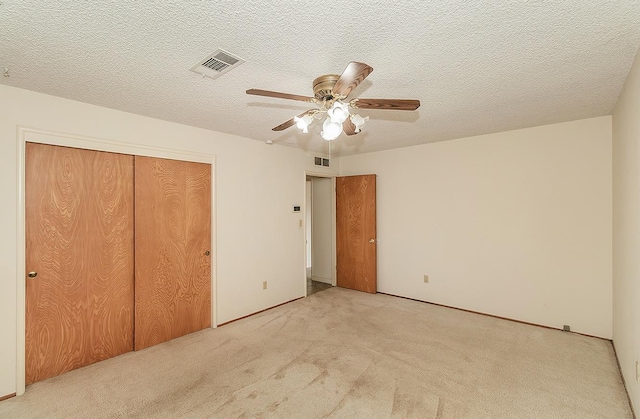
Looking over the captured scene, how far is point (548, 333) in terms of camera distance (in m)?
3.29

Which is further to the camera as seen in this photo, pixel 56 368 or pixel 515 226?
pixel 515 226

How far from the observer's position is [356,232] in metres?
5.07

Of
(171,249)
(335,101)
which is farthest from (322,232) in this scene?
(335,101)

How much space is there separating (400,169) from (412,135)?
34.6 inches

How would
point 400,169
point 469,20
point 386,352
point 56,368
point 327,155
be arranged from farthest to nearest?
point 327,155, point 400,169, point 386,352, point 56,368, point 469,20

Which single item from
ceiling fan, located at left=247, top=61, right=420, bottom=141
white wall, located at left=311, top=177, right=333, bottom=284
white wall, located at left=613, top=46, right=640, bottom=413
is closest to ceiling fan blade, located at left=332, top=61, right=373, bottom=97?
ceiling fan, located at left=247, top=61, right=420, bottom=141

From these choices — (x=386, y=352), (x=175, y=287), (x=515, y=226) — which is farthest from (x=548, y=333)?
(x=175, y=287)

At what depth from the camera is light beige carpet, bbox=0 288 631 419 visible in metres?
2.07

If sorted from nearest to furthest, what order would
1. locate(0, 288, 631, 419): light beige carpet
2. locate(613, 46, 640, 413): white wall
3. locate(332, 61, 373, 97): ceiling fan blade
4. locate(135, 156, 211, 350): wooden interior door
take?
locate(332, 61, 373, 97): ceiling fan blade → locate(613, 46, 640, 413): white wall → locate(0, 288, 631, 419): light beige carpet → locate(135, 156, 211, 350): wooden interior door

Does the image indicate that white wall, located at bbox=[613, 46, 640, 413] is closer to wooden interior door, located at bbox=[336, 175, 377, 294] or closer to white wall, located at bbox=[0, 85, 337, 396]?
wooden interior door, located at bbox=[336, 175, 377, 294]

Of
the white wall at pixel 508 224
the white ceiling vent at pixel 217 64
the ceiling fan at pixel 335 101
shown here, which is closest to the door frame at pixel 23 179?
the white ceiling vent at pixel 217 64

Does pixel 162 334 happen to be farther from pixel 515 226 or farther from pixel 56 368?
pixel 515 226

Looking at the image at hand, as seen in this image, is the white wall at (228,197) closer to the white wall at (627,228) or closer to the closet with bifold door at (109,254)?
the closet with bifold door at (109,254)

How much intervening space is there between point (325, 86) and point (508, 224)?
10.5ft
